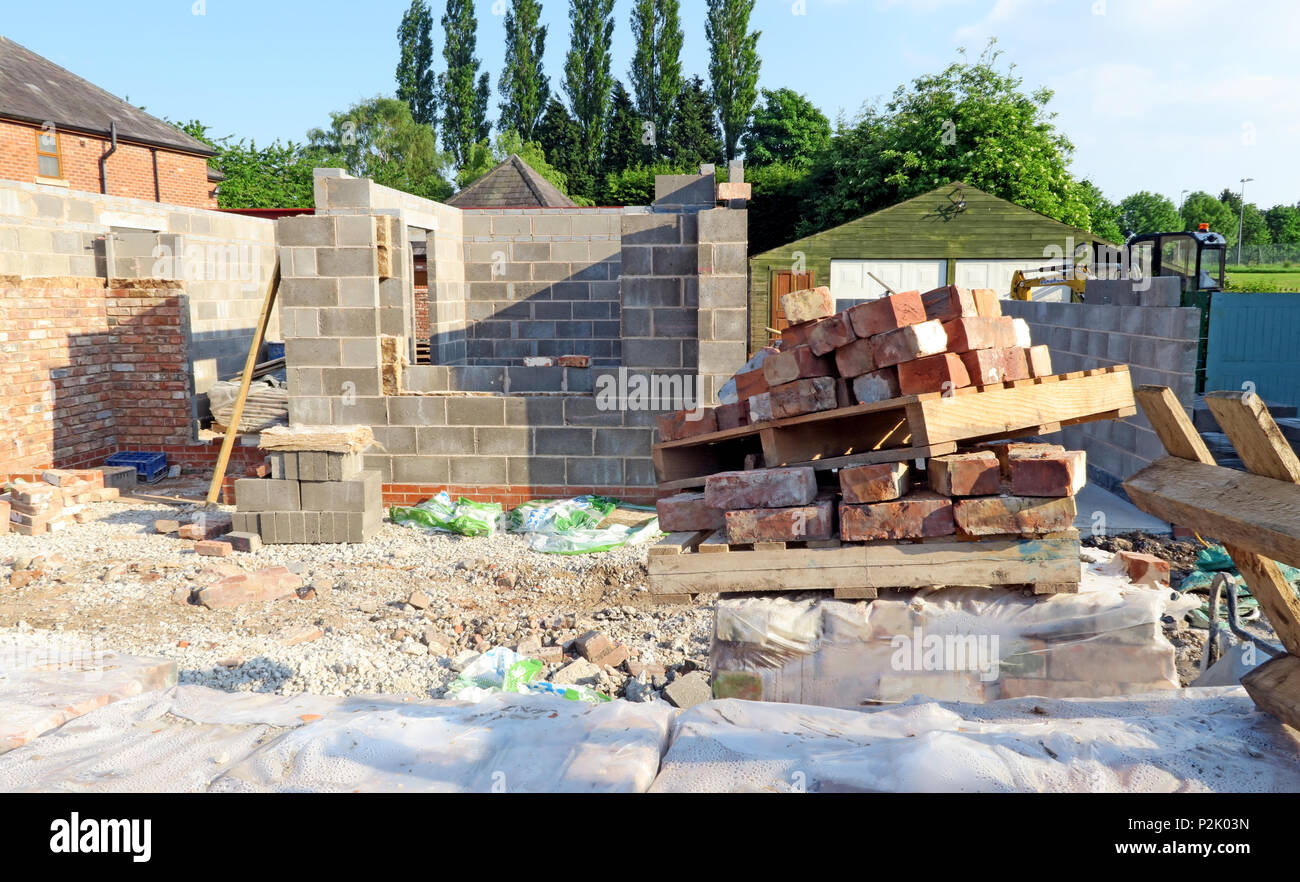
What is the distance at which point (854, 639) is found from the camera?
3.98 m

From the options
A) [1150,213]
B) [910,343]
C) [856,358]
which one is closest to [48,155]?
[856,358]

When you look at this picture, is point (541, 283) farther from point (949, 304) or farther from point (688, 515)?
point (949, 304)

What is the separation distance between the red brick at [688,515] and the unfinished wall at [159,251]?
357 inches

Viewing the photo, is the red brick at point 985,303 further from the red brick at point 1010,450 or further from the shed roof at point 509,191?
the shed roof at point 509,191

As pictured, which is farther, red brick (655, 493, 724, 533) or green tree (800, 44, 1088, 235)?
green tree (800, 44, 1088, 235)

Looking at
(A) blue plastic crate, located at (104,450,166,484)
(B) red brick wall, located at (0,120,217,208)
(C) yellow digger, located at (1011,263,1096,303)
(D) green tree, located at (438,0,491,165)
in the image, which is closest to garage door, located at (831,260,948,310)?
(C) yellow digger, located at (1011,263,1096,303)

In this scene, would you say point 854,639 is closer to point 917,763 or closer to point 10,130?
point 917,763

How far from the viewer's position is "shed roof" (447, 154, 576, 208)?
854 inches

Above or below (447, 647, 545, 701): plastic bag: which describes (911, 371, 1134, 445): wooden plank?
above

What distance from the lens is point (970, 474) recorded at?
152 inches

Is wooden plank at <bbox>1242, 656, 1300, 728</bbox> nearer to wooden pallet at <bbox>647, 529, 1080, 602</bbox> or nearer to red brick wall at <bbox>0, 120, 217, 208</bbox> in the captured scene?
wooden pallet at <bbox>647, 529, 1080, 602</bbox>

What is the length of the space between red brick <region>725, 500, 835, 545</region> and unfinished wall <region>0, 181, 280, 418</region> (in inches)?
375

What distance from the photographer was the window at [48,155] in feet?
74.8

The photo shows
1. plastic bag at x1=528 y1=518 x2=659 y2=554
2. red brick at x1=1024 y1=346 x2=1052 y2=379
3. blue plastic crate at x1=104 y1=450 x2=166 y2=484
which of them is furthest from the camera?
blue plastic crate at x1=104 y1=450 x2=166 y2=484
